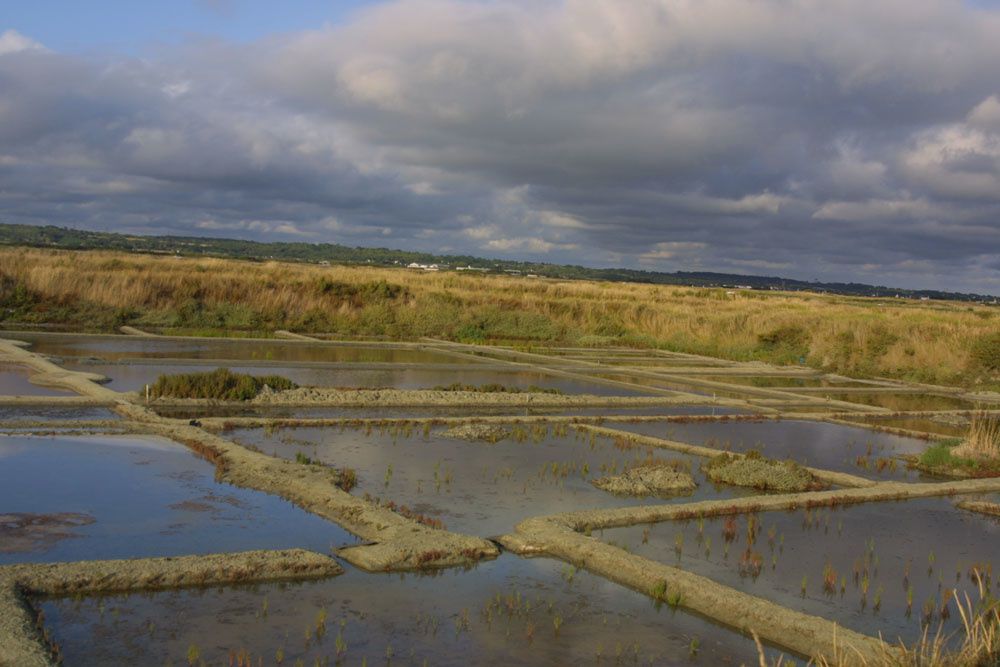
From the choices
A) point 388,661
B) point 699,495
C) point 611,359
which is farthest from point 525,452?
point 611,359

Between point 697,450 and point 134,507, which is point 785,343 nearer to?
point 697,450

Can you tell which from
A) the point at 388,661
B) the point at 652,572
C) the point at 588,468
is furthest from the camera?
the point at 588,468

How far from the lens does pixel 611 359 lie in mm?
25156

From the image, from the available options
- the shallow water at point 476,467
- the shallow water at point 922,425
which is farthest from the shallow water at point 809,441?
the shallow water at point 476,467

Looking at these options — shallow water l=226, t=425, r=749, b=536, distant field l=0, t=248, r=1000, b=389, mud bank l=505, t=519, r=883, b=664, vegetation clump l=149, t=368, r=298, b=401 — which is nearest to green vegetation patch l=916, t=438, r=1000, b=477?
shallow water l=226, t=425, r=749, b=536

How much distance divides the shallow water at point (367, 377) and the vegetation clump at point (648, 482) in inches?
286

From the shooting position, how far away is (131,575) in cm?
555

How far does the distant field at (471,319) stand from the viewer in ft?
87.7

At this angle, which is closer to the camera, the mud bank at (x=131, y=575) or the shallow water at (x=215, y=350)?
the mud bank at (x=131, y=575)

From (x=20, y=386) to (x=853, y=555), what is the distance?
37.9 ft

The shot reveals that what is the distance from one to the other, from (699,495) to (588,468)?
131 centimetres

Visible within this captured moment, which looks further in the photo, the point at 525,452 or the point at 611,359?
the point at 611,359

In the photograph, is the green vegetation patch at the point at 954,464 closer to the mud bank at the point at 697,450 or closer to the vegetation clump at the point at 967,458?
the vegetation clump at the point at 967,458

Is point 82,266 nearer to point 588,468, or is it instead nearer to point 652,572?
point 588,468
